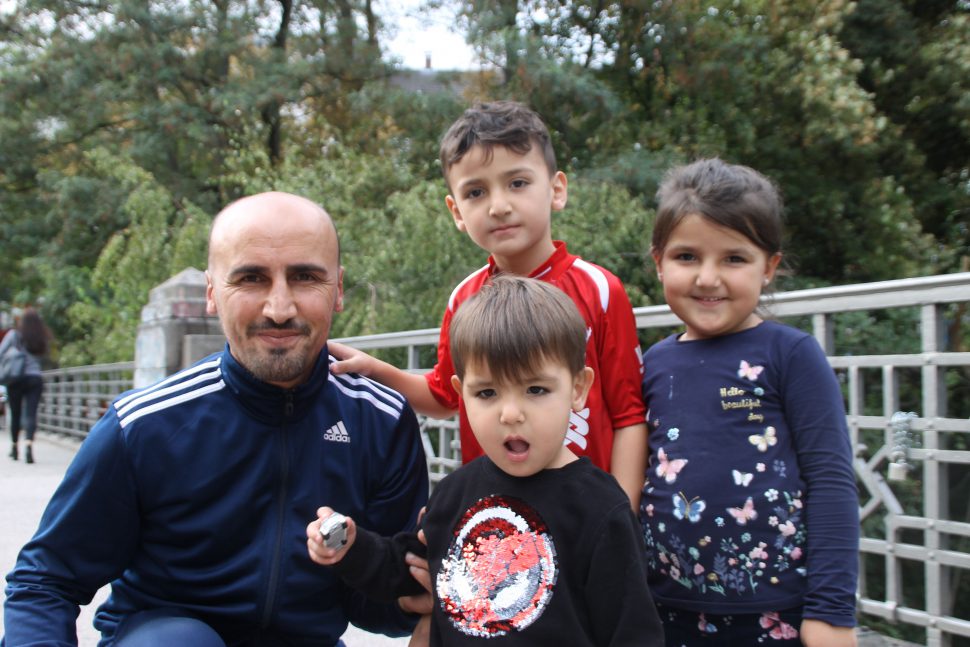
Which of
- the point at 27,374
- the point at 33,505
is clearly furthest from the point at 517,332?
the point at 27,374

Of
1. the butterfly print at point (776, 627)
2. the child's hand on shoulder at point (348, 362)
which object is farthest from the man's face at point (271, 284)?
the butterfly print at point (776, 627)

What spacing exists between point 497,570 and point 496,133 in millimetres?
1196

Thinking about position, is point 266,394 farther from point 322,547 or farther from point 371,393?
point 322,547

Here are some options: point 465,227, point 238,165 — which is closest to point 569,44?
point 238,165

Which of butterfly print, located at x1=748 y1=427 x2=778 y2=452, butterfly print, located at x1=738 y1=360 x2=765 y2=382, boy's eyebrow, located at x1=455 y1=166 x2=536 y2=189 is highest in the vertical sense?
boy's eyebrow, located at x1=455 y1=166 x2=536 y2=189

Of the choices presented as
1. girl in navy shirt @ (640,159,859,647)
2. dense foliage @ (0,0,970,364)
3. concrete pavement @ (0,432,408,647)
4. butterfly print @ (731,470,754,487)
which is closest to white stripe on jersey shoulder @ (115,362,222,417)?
girl in navy shirt @ (640,159,859,647)

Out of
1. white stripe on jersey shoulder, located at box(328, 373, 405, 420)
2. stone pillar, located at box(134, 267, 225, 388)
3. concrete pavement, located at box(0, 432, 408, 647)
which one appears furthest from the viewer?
stone pillar, located at box(134, 267, 225, 388)

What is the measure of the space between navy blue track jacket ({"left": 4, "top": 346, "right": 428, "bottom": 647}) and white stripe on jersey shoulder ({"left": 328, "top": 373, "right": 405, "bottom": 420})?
7cm

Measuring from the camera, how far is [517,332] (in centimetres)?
179

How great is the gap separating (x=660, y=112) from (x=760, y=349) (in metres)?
12.1

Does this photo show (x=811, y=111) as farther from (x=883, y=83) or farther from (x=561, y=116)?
(x=561, y=116)

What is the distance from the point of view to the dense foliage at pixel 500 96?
35.1 feet

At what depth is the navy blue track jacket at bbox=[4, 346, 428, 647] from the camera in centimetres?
200

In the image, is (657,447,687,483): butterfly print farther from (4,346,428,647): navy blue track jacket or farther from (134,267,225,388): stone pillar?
(134,267,225,388): stone pillar
